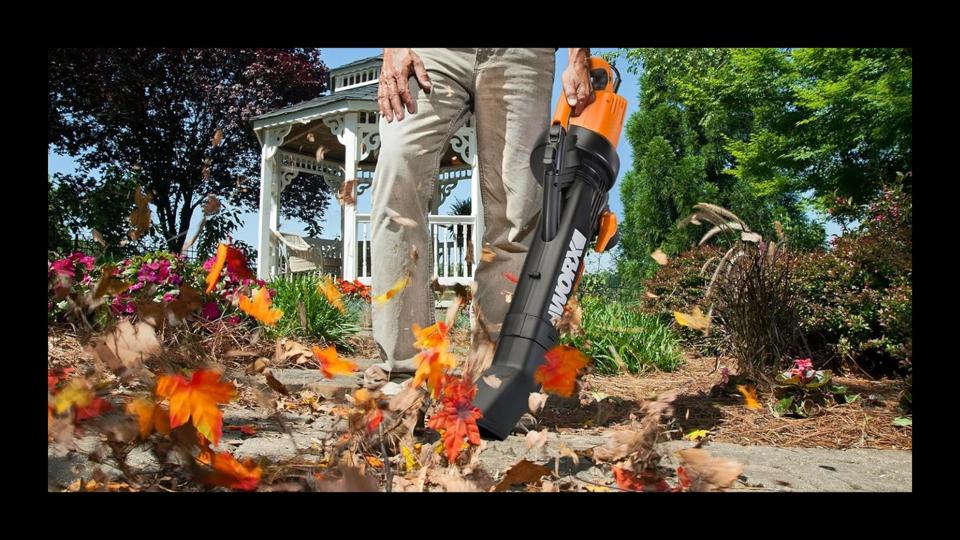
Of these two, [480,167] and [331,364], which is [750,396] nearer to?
[480,167]

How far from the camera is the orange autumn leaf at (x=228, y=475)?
108cm

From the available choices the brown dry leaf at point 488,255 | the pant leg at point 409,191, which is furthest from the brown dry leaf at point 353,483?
the brown dry leaf at point 488,255

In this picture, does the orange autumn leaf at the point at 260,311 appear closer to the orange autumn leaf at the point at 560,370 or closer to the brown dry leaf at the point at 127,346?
the brown dry leaf at the point at 127,346

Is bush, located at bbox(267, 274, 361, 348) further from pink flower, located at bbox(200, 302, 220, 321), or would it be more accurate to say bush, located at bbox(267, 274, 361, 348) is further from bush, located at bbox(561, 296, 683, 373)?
bush, located at bbox(561, 296, 683, 373)

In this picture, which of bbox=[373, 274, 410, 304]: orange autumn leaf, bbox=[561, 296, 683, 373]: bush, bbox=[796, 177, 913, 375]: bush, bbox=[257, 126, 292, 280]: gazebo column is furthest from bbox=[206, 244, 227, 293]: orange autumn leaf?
bbox=[257, 126, 292, 280]: gazebo column

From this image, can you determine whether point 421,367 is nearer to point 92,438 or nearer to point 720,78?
point 92,438

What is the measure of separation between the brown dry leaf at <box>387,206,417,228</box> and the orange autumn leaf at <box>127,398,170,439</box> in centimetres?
100

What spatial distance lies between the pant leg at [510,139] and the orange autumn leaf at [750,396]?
1.17 metres

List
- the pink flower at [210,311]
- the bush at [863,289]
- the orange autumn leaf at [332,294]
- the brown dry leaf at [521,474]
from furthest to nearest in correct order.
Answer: the pink flower at [210,311] < the bush at [863,289] < the orange autumn leaf at [332,294] < the brown dry leaf at [521,474]

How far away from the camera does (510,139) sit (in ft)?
6.89

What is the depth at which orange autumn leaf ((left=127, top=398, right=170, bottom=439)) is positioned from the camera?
1060mm

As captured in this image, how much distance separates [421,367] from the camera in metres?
1.37
